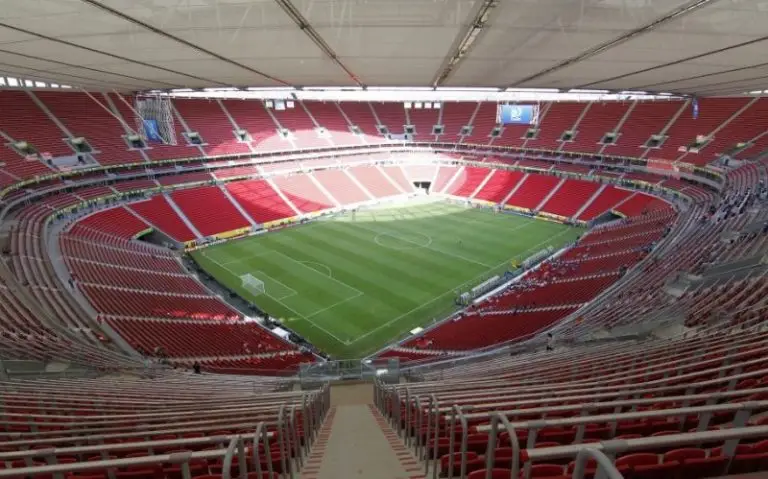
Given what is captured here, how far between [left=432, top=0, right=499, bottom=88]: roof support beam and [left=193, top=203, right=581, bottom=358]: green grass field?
14.5m

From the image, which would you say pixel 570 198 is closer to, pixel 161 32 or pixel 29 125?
pixel 161 32

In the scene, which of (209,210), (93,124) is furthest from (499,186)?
(93,124)

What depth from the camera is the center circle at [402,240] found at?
108 feet

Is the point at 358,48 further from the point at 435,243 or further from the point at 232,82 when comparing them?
the point at 435,243

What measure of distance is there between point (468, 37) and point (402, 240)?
2810cm

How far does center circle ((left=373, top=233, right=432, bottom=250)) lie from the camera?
33.0 m

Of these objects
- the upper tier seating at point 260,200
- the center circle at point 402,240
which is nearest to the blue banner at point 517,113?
the center circle at point 402,240

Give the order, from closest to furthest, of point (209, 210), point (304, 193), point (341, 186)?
point (209, 210) → point (304, 193) → point (341, 186)

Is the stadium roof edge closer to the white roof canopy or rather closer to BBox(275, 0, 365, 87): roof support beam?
the white roof canopy

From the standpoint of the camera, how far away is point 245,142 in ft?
148

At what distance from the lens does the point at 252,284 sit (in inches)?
1038

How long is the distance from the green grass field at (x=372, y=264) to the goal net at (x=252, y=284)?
317mm

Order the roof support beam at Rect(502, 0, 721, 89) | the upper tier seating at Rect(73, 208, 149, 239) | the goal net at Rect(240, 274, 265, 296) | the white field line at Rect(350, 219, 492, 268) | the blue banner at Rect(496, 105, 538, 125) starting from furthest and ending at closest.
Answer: the blue banner at Rect(496, 105, 538, 125) → the white field line at Rect(350, 219, 492, 268) → the upper tier seating at Rect(73, 208, 149, 239) → the goal net at Rect(240, 274, 265, 296) → the roof support beam at Rect(502, 0, 721, 89)

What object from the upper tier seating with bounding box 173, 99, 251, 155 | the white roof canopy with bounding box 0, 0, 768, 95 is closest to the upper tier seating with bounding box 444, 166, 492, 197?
the upper tier seating with bounding box 173, 99, 251, 155
